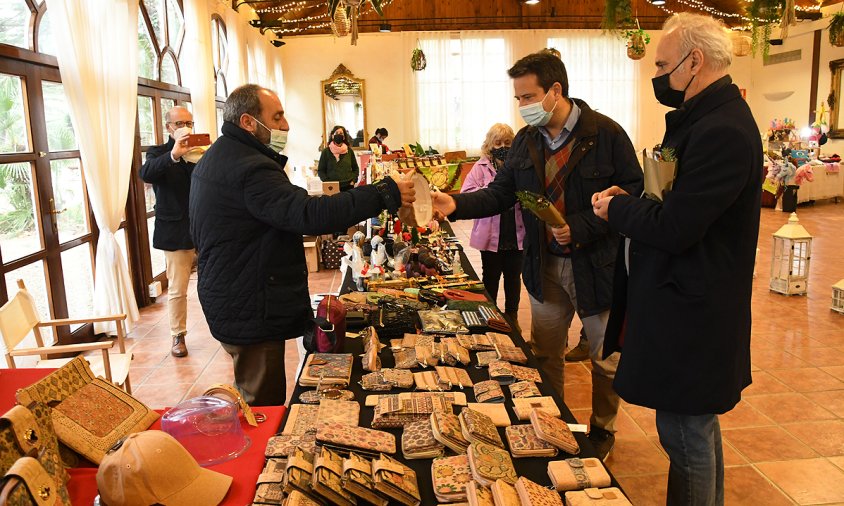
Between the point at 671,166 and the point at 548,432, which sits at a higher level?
the point at 671,166

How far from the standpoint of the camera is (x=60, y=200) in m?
4.63

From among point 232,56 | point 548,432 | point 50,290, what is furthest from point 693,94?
point 232,56

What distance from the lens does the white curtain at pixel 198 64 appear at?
7.09 metres

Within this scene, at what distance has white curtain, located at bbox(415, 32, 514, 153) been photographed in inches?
542

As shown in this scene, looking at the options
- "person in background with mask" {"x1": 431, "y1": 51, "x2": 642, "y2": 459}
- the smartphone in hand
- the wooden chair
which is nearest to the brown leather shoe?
the wooden chair

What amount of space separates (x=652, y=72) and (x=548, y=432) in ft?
46.3

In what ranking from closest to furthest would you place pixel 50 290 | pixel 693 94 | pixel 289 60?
pixel 693 94, pixel 50 290, pixel 289 60

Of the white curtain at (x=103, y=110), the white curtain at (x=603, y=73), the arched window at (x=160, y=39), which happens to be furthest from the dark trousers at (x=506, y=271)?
the white curtain at (x=603, y=73)

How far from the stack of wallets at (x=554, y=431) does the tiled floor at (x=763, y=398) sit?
130 centimetres

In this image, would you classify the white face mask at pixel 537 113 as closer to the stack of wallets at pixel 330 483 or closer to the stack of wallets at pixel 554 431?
the stack of wallets at pixel 554 431

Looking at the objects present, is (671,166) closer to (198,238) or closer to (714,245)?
(714,245)

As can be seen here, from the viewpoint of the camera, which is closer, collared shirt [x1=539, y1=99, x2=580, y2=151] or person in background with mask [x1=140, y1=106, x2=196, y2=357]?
collared shirt [x1=539, y1=99, x2=580, y2=151]

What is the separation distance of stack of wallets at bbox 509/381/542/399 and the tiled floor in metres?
1.12

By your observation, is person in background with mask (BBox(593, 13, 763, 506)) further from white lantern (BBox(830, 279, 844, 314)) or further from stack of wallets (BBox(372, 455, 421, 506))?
white lantern (BBox(830, 279, 844, 314))
